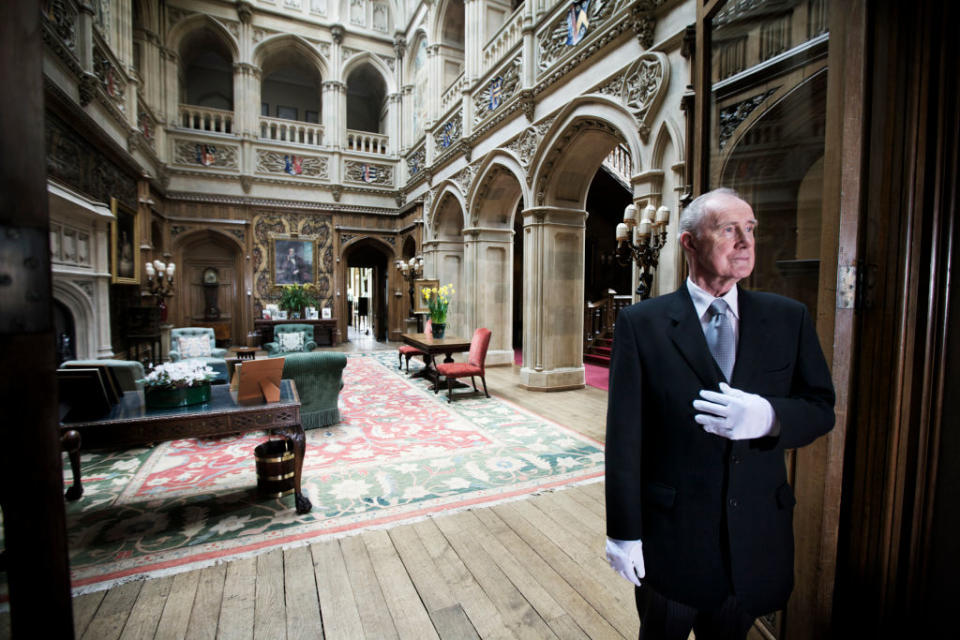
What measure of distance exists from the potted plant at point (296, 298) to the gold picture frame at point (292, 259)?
10.6 inches

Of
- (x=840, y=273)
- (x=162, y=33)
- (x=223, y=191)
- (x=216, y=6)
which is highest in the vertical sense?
(x=216, y=6)

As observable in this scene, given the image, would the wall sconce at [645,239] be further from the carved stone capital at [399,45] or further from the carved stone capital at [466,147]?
the carved stone capital at [399,45]

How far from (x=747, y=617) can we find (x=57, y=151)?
7553 mm

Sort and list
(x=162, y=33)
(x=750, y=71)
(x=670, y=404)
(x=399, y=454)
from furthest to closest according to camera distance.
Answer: (x=162, y=33) < (x=399, y=454) < (x=750, y=71) < (x=670, y=404)

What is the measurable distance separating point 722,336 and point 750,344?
0.20ft

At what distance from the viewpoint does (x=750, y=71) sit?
1739 mm

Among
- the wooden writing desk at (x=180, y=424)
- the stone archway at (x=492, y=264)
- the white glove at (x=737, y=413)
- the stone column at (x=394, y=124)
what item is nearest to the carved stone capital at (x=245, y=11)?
the stone column at (x=394, y=124)

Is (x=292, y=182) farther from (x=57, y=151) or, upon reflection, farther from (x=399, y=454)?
(x=399, y=454)

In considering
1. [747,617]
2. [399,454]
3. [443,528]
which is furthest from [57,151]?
[747,617]

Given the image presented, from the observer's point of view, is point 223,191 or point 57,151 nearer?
point 57,151

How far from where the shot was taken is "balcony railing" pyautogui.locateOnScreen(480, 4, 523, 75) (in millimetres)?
6930

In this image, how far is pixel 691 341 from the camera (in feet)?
3.43

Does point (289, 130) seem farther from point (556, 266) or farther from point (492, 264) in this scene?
point (556, 266)

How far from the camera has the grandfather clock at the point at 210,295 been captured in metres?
12.0
